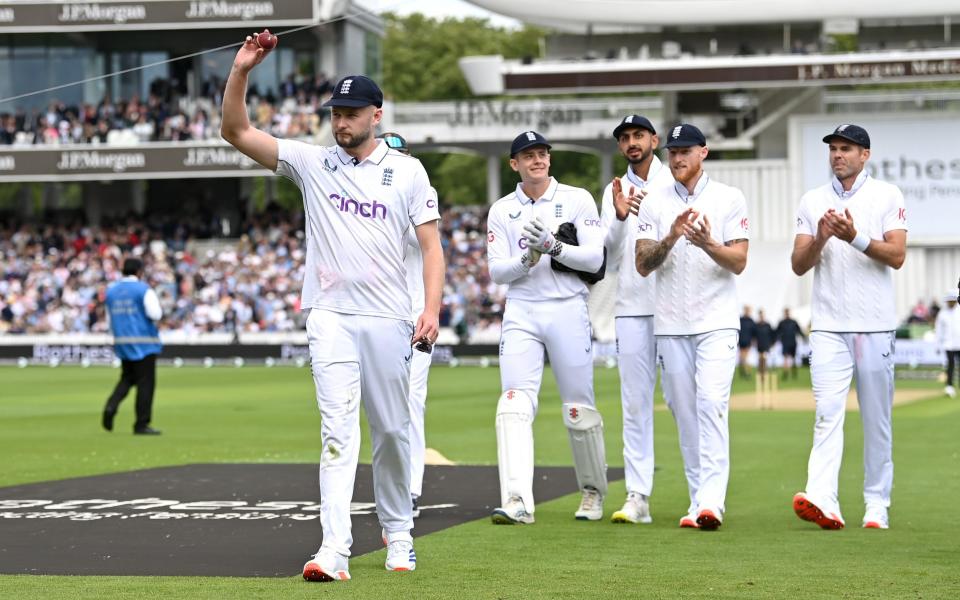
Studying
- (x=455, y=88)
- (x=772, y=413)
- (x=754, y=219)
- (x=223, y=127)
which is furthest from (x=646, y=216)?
(x=455, y=88)

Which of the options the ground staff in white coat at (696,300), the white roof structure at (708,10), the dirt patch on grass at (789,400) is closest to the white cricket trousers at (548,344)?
the ground staff in white coat at (696,300)

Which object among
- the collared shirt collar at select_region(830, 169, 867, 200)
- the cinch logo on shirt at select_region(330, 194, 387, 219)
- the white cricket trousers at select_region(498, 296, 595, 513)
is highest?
the collared shirt collar at select_region(830, 169, 867, 200)

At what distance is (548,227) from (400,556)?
2968 mm

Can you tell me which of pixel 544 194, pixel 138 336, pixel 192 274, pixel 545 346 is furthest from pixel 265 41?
pixel 192 274

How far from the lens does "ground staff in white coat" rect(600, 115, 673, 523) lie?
1041 centimetres

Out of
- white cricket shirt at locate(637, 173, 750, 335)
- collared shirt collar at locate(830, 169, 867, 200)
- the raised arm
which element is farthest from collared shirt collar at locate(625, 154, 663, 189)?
the raised arm

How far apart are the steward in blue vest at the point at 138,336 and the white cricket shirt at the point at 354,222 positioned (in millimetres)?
11570

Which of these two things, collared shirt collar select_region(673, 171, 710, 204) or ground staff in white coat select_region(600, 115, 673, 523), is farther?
ground staff in white coat select_region(600, 115, 673, 523)

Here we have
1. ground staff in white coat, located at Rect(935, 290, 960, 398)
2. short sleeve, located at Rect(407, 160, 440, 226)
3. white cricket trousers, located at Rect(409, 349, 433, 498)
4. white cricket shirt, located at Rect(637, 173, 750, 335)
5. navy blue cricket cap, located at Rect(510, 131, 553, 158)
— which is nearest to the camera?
short sleeve, located at Rect(407, 160, 440, 226)

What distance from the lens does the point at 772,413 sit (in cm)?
2330

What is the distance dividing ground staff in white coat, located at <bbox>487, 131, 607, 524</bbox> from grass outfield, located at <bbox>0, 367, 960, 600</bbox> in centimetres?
46

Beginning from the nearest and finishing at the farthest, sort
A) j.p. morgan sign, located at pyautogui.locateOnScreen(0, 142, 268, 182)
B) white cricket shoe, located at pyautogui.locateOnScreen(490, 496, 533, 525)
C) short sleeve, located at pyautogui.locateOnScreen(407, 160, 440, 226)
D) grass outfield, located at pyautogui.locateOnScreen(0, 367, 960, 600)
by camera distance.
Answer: grass outfield, located at pyautogui.locateOnScreen(0, 367, 960, 600)
short sleeve, located at pyautogui.locateOnScreen(407, 160, 440, 226)
white cricket shoe, located at pyautogui.locateOnScreen(490, 496, 533, 525)
j.p. morgan sign, located at pyautogui.locateOnScreen(0, 142, 268, 182)

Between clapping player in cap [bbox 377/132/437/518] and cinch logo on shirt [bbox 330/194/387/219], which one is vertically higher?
cinch logo on shirt [bbox 330/194/387/219]

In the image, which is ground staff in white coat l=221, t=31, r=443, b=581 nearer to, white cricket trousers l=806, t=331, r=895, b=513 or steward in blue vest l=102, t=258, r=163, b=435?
white cricket trousers l=806, t=331, r=895, b=513
